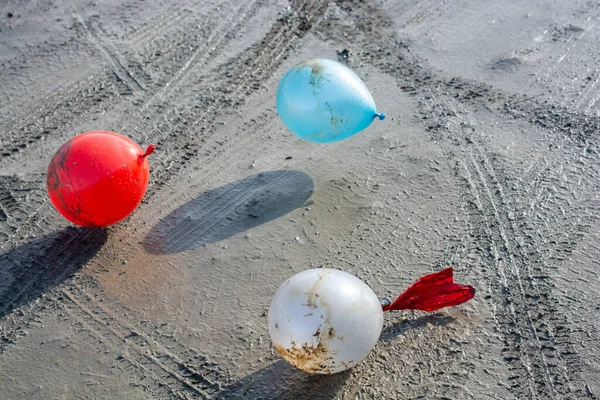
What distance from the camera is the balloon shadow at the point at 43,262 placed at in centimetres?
479

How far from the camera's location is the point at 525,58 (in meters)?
7.18

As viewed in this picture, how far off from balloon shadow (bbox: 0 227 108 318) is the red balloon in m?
0.30

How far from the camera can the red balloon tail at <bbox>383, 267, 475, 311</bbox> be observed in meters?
4.52

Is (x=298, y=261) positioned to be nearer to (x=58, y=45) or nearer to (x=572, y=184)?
(x=572, y=184)

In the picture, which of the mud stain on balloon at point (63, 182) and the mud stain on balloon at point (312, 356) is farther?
the mud stain on balloon at point (63, 182)

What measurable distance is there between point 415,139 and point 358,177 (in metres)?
0.81

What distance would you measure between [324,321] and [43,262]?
262 cm

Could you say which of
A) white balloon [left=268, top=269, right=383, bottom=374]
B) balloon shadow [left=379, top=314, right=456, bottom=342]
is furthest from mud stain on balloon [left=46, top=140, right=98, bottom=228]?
balloon shadow [left=379, top=314, right=456, bottom=342]

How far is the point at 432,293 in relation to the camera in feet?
14.9

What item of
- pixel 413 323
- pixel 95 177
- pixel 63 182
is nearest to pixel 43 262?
pixel 63 182

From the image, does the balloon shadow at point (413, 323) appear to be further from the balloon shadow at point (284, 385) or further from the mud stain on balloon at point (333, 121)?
the mud stain on balloon at point (333, 121)

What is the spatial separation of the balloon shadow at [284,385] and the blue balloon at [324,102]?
2008 mm

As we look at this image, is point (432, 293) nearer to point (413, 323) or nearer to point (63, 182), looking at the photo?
point (413, 323)

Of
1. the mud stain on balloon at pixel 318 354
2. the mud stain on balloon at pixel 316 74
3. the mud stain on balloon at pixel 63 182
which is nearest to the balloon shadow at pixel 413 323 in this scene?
the mud stain on balloon at pixel 318 354
